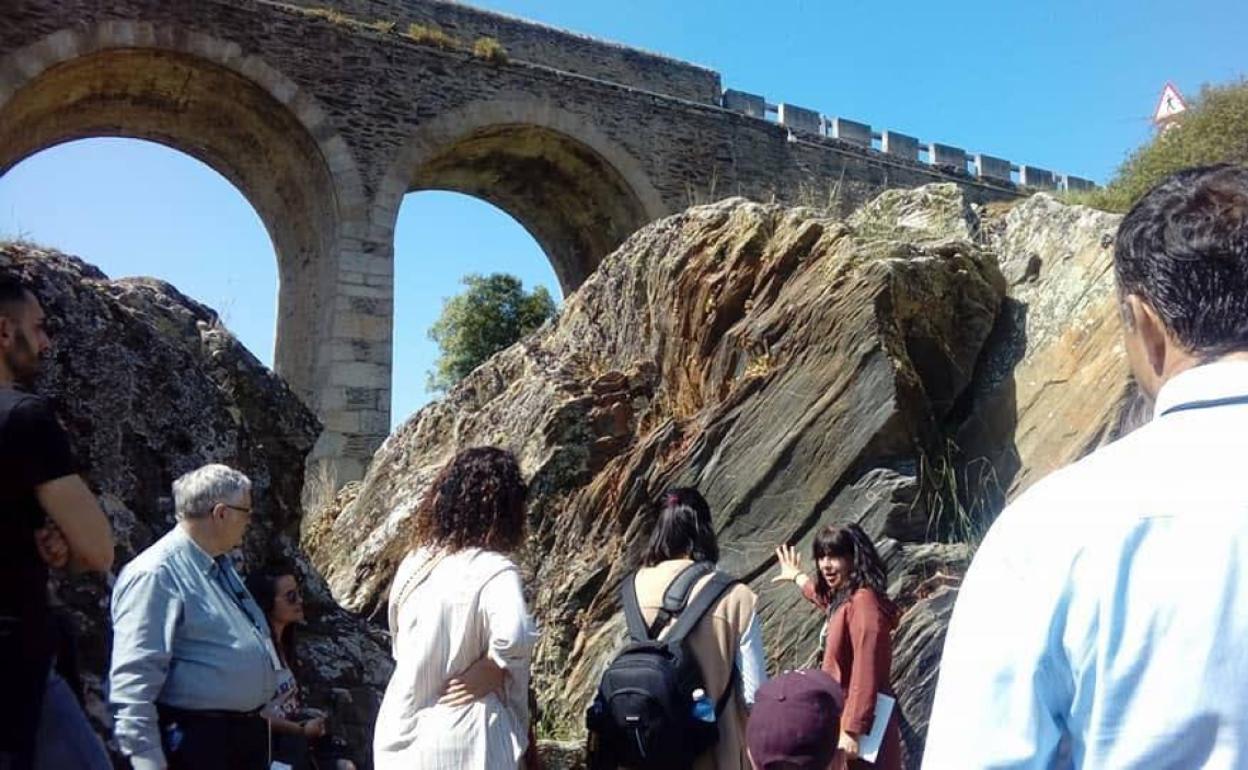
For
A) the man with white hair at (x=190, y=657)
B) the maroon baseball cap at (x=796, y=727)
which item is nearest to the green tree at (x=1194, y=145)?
the maroon baseball cap at (x=796, y=727)

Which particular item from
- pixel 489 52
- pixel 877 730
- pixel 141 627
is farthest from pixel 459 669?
pixel 489 52

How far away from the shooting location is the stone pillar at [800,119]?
1861cm

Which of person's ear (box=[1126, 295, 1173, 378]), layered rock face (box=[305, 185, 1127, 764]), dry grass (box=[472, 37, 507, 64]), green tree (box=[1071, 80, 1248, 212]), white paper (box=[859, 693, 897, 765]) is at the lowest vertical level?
white paper (box=[859, 693, 897, 765])

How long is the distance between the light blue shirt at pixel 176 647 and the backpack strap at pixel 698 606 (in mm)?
1094

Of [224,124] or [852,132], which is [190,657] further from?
[852,132]

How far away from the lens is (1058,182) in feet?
75.9

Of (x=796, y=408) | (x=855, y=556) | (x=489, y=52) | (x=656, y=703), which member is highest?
(x=489, y=52)

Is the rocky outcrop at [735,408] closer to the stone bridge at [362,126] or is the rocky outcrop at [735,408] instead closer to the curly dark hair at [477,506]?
the curly dark hair at [477,506]

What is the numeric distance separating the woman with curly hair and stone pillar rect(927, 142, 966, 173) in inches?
728

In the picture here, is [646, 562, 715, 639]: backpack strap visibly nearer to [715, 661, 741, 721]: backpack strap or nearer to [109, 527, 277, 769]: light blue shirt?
[715, 661, 741, 721]: backpack strap

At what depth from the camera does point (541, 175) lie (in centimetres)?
1742

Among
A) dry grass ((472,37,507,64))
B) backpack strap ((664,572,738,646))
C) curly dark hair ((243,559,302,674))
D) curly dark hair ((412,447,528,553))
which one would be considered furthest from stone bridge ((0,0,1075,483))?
backpack strap ((664,572,738,646))

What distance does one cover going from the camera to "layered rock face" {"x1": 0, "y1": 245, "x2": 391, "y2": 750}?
13.0 ft

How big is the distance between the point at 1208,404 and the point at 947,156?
20.6 metres
